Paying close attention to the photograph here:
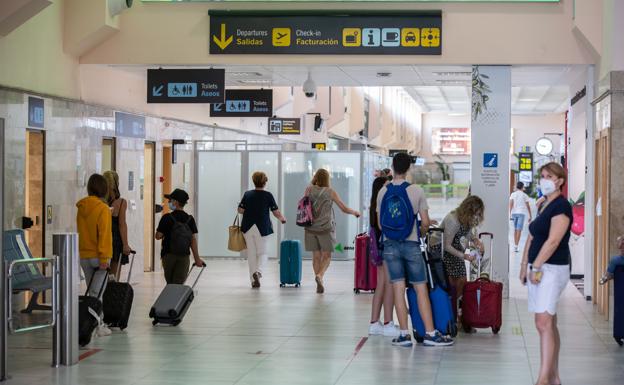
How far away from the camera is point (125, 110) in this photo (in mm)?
15938

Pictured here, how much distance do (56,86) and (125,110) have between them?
8.63ft

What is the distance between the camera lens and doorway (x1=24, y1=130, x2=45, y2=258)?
1268 cm

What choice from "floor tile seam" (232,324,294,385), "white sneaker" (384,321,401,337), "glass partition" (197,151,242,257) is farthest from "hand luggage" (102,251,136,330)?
"glass partition" (197,151,242,257)

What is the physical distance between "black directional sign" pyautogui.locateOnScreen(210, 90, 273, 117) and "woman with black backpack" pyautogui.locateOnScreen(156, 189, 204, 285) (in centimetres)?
616

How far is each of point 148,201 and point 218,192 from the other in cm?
290

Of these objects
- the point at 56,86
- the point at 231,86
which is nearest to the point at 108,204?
→ the point at 56,86

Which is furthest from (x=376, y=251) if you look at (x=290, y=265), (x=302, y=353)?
(x=290, y=265)

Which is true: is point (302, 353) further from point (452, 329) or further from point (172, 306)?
point (172, 306)

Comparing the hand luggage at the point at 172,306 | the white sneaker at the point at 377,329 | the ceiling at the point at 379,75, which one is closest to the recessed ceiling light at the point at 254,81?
the ceiling at the point at 379,75

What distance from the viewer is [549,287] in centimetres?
749

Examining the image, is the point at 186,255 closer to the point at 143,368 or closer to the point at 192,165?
the point at 143,368

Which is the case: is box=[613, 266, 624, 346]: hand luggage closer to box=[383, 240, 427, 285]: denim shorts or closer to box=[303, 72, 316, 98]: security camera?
box=[383, 240, 427, 285]: denim shorts

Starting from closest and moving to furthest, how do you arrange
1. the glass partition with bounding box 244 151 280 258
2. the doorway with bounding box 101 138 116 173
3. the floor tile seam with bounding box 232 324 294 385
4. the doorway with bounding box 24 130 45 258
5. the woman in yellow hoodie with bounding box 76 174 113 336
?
the floor tile seam with bounding box 232 324 294 385 → the woman in yellow hoodie with bounding box 76 174 113 336 → the doorway with bounding box 24 130 45 258 → the doorway with bounding box 101 138 116 173 → the glass partition with bounding box 244 151 280 258

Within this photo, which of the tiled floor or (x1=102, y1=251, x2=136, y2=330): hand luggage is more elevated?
(x1=102, y1=251, x2=136, y2=330): hand luggage
